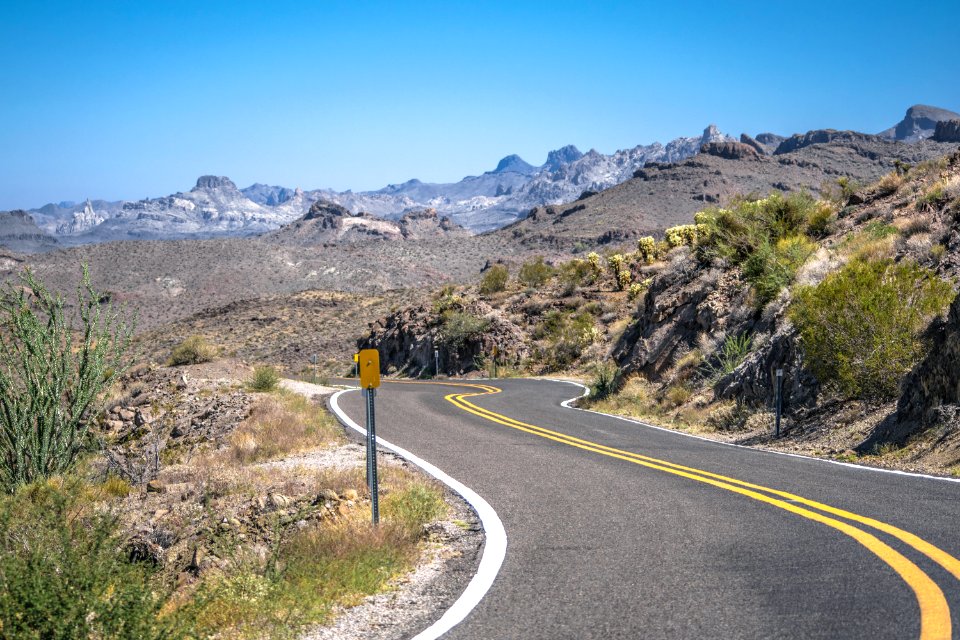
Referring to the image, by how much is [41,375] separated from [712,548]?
30.3ft

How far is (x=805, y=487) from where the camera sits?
8250 mm

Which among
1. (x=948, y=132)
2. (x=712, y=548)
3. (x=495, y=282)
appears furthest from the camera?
(x=948, y=132)

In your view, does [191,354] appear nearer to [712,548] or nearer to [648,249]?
[648,249]

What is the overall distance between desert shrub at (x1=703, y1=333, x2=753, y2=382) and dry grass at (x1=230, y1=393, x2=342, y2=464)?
914cm

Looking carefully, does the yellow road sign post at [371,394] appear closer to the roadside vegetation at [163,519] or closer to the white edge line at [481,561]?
the roadside vegetation at [163,519]

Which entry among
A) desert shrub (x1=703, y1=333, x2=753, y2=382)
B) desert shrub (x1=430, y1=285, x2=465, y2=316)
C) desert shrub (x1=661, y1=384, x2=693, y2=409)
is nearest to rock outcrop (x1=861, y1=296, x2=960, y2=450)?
desert shrub (x1=703, y1=333, x2=753, y2=382)

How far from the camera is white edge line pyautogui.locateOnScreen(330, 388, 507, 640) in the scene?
471 centimetres

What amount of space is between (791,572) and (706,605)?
0.93 metres

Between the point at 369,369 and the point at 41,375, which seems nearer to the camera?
the point at 369,369

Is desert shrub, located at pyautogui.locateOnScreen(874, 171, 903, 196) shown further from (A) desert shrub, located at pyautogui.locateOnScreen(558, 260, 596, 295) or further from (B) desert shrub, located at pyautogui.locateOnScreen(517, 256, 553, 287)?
(B) desert shrub, located at pyautogui.locateOnScreen(517, 256, 553, 287)

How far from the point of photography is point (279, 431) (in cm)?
1452

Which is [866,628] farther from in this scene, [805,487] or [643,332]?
[643,332]

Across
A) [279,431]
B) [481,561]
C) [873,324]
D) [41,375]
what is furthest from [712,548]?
[279,431]

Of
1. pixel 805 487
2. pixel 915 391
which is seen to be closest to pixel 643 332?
pixel 915 391
